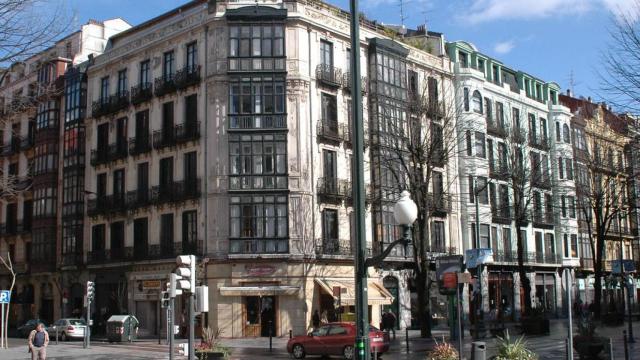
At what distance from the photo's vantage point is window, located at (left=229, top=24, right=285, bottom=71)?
3934 centimetres

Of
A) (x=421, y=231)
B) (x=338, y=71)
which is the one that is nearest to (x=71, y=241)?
(x=338, y=71)

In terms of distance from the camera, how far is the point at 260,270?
37938 millimetres

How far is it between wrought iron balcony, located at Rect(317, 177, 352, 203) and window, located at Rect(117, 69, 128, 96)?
15017 millimetres

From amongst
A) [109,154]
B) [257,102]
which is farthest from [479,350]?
[109,154]

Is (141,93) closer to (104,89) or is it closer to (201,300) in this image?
(104,89)

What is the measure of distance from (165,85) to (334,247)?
13.7 metres

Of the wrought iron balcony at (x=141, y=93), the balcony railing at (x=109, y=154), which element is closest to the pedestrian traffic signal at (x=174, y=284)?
the wrought iron balcony at (x=141, y=93)

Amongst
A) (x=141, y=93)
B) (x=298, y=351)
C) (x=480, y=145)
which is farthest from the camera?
(x=480, y=145)

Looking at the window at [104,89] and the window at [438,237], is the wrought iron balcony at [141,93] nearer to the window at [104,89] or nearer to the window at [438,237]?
the window at [104,89]

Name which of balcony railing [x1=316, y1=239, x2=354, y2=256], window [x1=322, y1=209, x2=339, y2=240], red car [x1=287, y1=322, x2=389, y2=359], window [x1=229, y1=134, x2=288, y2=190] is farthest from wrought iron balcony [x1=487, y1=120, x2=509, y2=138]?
red car [x1=287, y1=322, x2=389, y2=359]

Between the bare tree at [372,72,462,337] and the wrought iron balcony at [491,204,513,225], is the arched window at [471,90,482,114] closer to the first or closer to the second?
the bare tree at [372,72,462,337]

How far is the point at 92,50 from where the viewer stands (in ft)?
178

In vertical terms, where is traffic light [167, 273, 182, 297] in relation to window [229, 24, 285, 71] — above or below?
below

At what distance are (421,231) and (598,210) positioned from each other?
15.2 m
